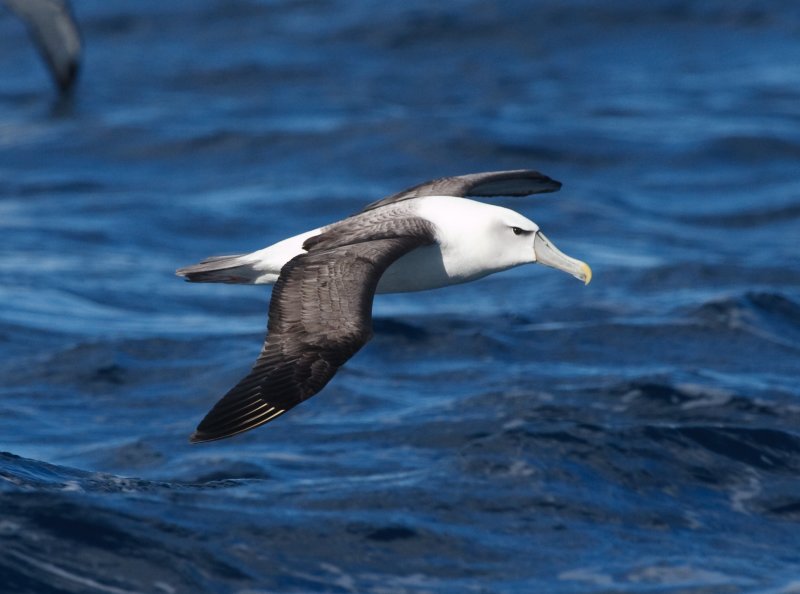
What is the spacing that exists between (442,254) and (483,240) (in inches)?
13.3

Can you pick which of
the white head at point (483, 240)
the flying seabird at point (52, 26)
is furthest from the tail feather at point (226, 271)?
the flying seabird at point (52, 26)

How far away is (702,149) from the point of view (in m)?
22.9

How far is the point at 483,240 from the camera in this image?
969 centimetres

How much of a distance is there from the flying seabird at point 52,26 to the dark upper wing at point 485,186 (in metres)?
14.0

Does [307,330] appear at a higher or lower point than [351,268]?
lower

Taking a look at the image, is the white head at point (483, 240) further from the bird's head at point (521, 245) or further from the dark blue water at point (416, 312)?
the dark blue water at point (416, 312)

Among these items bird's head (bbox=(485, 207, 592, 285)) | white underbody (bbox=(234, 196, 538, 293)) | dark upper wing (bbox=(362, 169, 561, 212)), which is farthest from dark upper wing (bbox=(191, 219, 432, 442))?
dark upper wing (bbox=(362, 169, 561, 212))

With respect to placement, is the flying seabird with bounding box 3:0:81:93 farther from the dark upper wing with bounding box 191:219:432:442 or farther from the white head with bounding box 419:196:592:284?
the dark upper wing with bounding box 191:219:432:442

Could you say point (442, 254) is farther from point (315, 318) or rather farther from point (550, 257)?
point (315, 318)

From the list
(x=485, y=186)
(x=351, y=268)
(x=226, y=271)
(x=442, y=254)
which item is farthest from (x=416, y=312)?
(x=351, y=268)

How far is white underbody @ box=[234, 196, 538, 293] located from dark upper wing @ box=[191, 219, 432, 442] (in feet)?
1.97

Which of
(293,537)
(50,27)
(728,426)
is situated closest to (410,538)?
(293,537)

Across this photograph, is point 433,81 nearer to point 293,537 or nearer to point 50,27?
point 50,27

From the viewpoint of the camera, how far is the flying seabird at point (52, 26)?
917 inches
